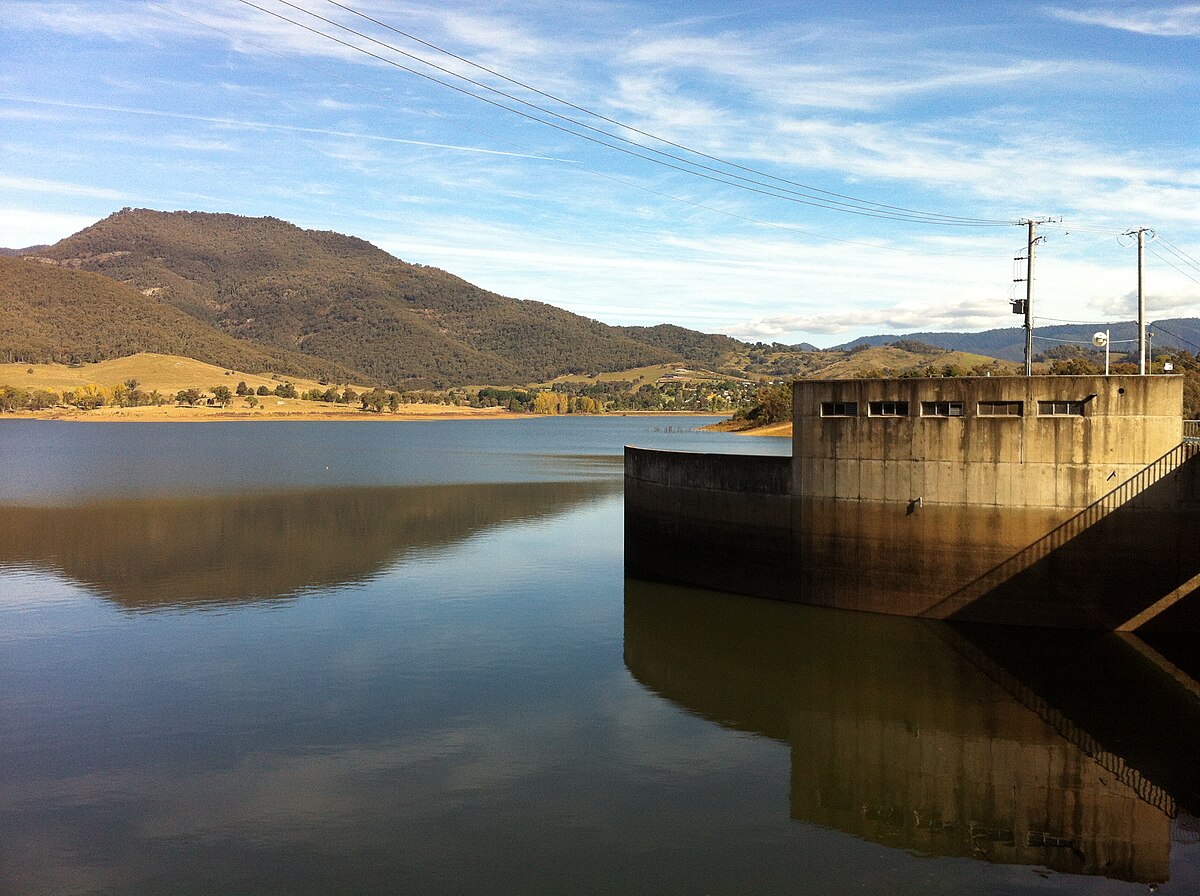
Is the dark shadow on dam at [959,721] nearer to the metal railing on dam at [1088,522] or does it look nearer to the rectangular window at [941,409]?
the metal railing on dam at [1088,522]

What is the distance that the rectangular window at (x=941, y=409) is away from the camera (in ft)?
92.7

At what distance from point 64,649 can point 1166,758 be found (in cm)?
2828

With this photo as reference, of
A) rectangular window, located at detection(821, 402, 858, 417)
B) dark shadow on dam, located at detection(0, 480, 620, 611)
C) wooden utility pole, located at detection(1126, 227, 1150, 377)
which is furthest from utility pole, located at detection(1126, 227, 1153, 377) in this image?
dark shadow on dam, located at detection(0, 480, 620, 611)

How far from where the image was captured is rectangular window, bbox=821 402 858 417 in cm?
2973

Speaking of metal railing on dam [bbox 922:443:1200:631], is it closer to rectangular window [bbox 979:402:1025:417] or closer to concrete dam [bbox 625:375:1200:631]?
concrete dam [bbox 625:375:1200:631]

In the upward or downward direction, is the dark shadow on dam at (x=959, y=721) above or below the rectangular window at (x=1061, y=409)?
below

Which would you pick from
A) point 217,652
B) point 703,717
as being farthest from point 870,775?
point 217,652

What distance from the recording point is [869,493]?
29.2 m

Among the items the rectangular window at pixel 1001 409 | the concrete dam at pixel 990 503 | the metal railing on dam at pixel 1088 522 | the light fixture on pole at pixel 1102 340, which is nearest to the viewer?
the metal railing on dam at pixel 1088 522

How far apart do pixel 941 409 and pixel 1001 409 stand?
1.62 metres

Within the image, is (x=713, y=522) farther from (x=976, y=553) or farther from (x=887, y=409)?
(x=976, y=553)

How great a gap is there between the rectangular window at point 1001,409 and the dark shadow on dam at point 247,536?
2382 centimetres

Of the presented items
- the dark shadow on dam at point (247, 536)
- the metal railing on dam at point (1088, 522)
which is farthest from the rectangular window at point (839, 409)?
the dark shadow on dam at point (247, 536)

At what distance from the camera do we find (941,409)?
28.5 meters
